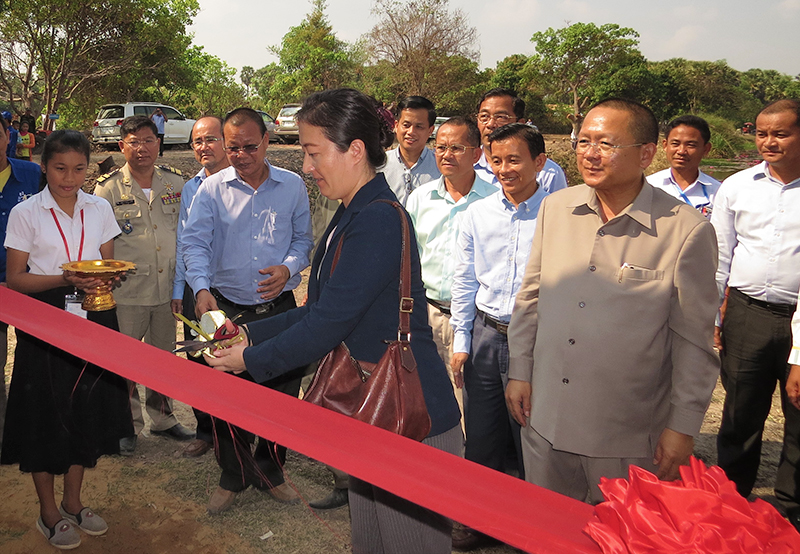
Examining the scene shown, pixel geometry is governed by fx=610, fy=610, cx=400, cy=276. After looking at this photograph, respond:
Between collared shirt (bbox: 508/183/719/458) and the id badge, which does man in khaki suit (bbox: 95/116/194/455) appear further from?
collared shirt (bbox: 508/183/719/458)

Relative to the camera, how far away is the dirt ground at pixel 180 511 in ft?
9.93

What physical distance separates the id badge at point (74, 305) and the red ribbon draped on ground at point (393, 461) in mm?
1397

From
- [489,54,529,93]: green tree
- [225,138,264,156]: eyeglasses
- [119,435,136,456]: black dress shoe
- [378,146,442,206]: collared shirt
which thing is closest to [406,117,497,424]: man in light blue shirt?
[378,146,442,206]: collared shirt

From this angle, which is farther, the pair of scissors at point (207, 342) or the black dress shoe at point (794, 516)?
the black dress shoe at point (794, 516)

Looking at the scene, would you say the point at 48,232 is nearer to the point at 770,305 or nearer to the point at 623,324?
the point at 623,324

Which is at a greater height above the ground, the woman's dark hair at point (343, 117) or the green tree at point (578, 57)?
the green tree at point (578, 57)

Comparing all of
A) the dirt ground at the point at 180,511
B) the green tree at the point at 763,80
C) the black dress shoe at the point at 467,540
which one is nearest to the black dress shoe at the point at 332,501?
the dirt ground at the point at 180,511

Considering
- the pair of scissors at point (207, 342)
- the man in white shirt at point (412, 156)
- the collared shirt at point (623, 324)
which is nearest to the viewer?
A: the pair of scissors at point (207, 342)

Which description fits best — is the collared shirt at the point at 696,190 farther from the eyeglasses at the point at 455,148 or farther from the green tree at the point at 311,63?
the green tree at the point at 311,63

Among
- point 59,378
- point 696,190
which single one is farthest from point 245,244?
point 696,190

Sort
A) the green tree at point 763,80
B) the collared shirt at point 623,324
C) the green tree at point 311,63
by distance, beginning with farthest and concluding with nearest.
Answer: the green tree at point 763,80, the green tree at point 311,63, the collared shirt at point 623,324

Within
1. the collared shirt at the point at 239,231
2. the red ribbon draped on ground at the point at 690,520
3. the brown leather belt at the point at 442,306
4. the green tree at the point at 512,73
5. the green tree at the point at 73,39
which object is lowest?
the brown leather belt at the point at 442,306

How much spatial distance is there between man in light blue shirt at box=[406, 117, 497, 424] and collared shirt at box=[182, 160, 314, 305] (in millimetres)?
747

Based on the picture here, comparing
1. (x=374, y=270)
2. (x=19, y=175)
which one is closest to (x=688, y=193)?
(x=374, y=270)
